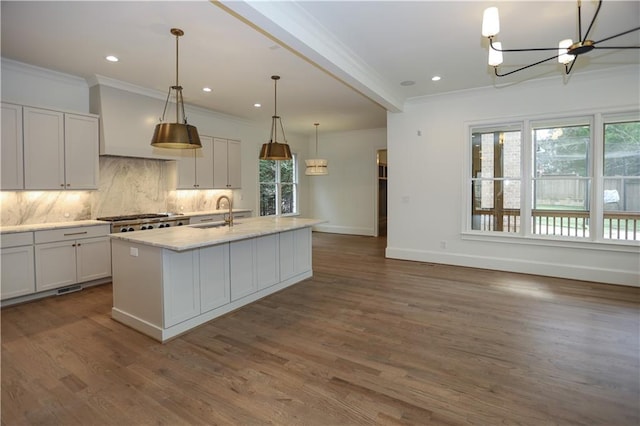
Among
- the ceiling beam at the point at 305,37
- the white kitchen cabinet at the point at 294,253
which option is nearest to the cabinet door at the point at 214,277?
the white kitchen cabinet at the point at 294,253

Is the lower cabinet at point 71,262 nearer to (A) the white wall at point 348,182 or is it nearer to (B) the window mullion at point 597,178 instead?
(A) the white wall at point 348,182

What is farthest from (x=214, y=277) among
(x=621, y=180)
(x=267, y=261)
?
(x=621, y=180)

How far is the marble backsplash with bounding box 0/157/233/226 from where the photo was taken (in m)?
4.23

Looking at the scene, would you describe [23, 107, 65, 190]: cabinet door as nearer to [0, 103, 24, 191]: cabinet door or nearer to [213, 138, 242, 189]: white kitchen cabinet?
[0, 103, 24, 191]: cabinet door

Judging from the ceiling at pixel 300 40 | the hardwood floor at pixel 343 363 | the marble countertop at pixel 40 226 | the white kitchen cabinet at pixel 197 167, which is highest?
the ceiling at pixel 300 40

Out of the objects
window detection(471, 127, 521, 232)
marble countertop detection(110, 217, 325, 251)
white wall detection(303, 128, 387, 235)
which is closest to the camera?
marble countertop detection(110, 217, 325, 251)

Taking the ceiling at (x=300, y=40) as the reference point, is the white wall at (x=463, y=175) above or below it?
below

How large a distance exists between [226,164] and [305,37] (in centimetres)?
A: 405

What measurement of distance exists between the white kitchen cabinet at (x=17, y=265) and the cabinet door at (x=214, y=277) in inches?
91.0

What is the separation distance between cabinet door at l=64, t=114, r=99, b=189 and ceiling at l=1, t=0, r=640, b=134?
0.68 meters

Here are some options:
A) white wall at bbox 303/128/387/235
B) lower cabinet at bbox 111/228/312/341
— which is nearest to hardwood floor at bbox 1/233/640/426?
lower cabinet at bbox 111/228/312/341

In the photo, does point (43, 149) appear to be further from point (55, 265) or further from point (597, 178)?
point (597, 178)

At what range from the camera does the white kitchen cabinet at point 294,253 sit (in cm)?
432

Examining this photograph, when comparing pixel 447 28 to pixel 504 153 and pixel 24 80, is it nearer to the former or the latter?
pixel 504 153
